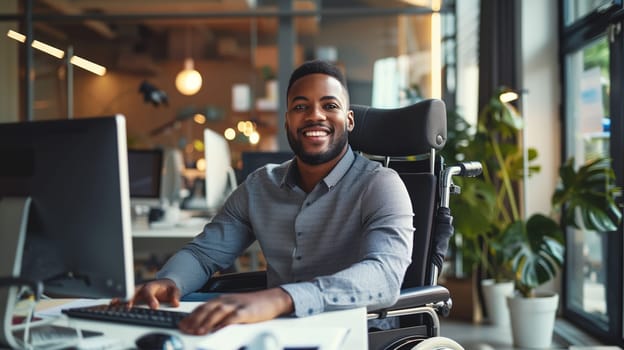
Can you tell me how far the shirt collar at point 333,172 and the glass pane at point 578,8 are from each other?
8.73 ft

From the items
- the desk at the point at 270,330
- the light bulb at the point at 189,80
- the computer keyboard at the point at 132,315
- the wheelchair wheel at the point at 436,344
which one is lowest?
the wheelchair wheel at the point at 436,344

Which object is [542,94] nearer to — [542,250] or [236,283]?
[542,250]

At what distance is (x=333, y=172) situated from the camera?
1858 millimetres

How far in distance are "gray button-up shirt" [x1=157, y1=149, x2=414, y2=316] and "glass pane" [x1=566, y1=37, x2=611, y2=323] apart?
260 cm

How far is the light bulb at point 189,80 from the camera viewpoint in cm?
658

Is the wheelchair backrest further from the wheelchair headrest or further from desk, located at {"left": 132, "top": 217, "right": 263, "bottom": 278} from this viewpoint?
desk, located at {"left": 132, "top": 217, "right": 263, "bottom": 278}

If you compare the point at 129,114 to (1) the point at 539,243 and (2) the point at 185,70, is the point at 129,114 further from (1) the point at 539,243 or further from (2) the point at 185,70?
(1) the point at 539,243

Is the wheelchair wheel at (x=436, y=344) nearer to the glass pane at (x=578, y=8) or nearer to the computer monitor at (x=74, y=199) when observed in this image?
the computer monitor at (x=74, y=199)

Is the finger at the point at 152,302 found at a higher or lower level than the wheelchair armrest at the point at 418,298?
higher

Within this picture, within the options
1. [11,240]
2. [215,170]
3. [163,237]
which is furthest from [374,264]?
[215,170]

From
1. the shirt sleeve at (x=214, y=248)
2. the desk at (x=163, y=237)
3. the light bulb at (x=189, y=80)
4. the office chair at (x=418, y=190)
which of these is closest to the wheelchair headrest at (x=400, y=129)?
the office chair at (x=418, y=190)

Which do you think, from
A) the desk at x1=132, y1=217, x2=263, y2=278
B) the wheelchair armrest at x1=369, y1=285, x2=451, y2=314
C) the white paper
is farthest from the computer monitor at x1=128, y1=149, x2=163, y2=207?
the white paper

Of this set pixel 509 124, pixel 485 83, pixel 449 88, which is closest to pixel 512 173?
pixel 509 124

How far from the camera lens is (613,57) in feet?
12.4
